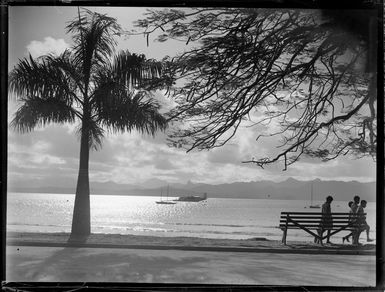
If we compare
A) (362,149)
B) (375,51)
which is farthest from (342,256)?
(375,51)

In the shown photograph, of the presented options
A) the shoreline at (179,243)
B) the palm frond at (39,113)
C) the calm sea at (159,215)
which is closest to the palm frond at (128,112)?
the palm frond at (39,113)

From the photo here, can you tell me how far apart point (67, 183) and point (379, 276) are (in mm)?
3813

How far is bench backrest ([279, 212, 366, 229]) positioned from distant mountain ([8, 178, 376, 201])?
201mm

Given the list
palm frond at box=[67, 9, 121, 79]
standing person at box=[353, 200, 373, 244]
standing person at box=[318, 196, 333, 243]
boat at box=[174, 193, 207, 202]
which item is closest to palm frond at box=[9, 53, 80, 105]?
palm frond at box=[67, 9, 121, 79]

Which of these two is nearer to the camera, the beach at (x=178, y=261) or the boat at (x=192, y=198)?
the beach at (x=178, y=261)

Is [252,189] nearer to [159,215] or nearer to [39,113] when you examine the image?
[159,215]

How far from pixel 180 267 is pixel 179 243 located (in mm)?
283

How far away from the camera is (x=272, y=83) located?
7234mm

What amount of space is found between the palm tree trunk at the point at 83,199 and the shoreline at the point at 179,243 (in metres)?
0.11

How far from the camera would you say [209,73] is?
728 centimetres

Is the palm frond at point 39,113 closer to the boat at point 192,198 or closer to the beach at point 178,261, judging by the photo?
the beach at point 178,261

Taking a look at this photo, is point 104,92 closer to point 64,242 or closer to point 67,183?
point 67,183

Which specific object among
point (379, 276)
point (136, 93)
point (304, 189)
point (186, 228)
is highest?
point (136, 93)

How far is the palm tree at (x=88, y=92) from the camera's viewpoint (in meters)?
7.14
